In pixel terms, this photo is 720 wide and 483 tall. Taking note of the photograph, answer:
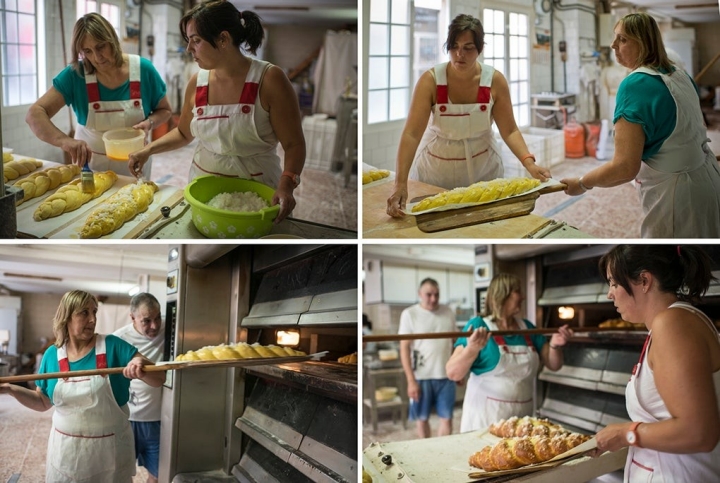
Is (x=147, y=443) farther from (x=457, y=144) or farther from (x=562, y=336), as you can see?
(x=562, y=336)

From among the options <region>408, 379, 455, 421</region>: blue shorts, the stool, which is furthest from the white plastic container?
the stool

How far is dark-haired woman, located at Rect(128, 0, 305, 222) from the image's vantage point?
1.88 meters

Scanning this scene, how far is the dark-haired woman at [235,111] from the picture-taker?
1883mm

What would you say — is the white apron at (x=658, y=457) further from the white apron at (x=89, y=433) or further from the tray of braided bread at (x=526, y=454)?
the white apron at (x=89, y=433)

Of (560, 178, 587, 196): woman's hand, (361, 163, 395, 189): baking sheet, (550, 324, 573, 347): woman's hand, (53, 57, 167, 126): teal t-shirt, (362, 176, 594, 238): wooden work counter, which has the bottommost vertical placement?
(550, 324, 573, 347): woman's hand

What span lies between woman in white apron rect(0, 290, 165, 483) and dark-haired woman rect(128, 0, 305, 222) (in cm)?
57

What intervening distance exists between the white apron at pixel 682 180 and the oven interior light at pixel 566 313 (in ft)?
2.01

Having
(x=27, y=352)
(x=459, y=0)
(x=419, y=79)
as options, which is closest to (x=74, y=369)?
(x=27, y=352)

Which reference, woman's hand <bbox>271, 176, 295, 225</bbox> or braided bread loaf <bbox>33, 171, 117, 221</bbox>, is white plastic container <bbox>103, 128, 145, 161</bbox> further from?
woman's hand <bbox>271, 176, 295, 225</bbox>

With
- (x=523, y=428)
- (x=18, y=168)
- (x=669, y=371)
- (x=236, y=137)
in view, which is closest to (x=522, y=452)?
(x=523, y=428)

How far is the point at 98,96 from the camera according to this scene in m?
1.98

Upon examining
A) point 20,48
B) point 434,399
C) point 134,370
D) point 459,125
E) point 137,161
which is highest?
point 20,48

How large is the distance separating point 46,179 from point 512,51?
5.11 feet

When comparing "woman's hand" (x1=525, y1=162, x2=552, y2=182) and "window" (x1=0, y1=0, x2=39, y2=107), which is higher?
"window" (x1=0, y1=0, x2=39, y2=107)
